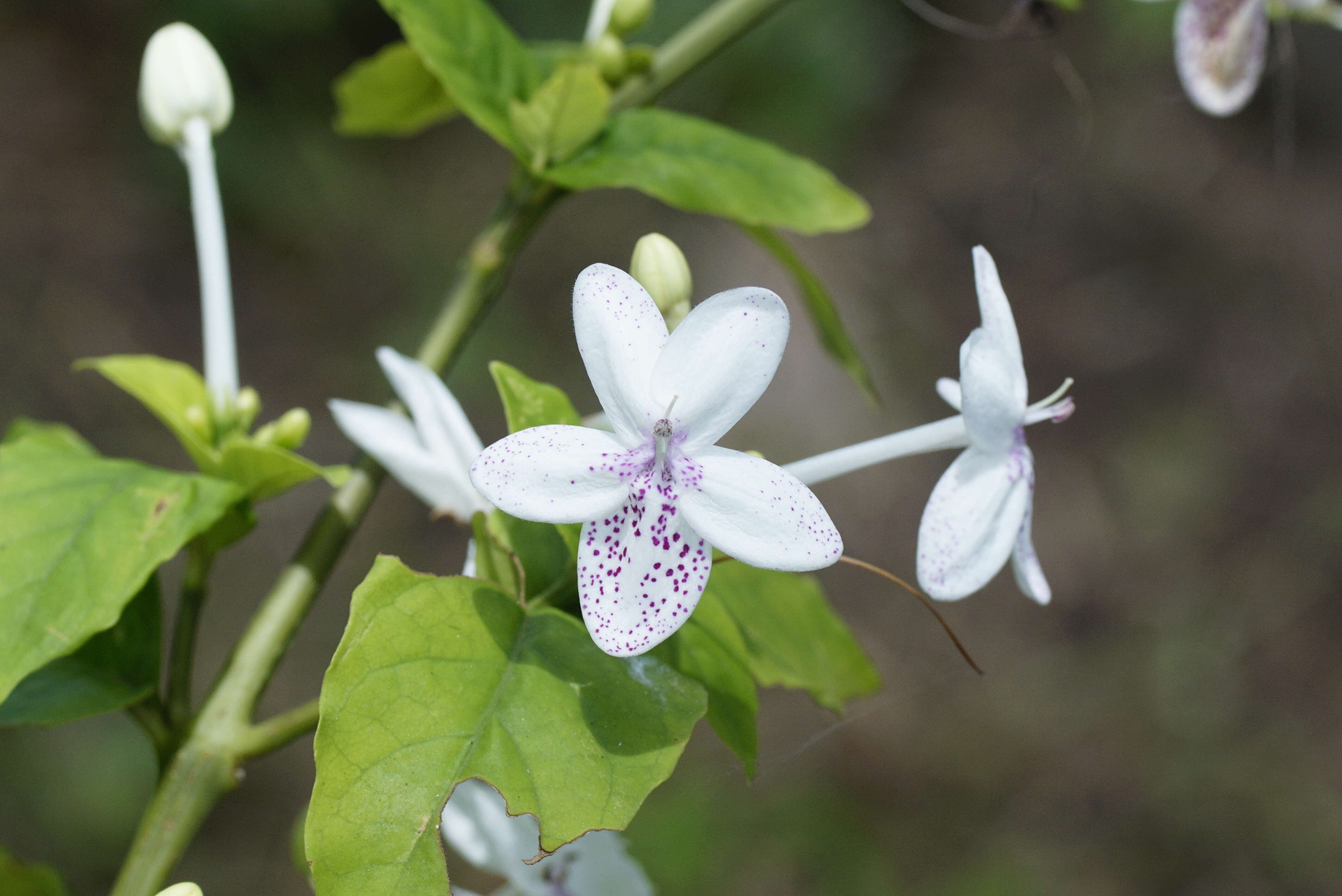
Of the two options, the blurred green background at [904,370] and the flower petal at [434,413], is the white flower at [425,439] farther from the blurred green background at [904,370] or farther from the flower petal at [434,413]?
the blurred green background at [904,370]

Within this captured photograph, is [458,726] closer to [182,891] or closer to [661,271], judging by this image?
[182,891]

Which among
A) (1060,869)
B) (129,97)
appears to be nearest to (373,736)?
(1060,869)

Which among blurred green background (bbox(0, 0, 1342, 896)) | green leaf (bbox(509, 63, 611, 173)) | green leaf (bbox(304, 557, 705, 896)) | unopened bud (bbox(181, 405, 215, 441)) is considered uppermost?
green leaf (bbox(509, 63, 611, 173))

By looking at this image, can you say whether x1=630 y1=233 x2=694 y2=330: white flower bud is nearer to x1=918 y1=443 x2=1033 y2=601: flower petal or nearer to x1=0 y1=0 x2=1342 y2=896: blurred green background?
x1=918 y1=443 x2=1033 y2=601: flower petal

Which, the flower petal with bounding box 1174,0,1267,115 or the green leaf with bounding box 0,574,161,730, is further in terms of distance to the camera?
the flower petal with bounding box 1174,0,1267,115

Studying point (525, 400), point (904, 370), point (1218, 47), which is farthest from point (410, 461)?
point (904, 370)

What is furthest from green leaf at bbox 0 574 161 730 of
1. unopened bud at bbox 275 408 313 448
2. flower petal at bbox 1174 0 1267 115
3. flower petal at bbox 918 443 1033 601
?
flower petal at bbox 1174 0 1267 115
